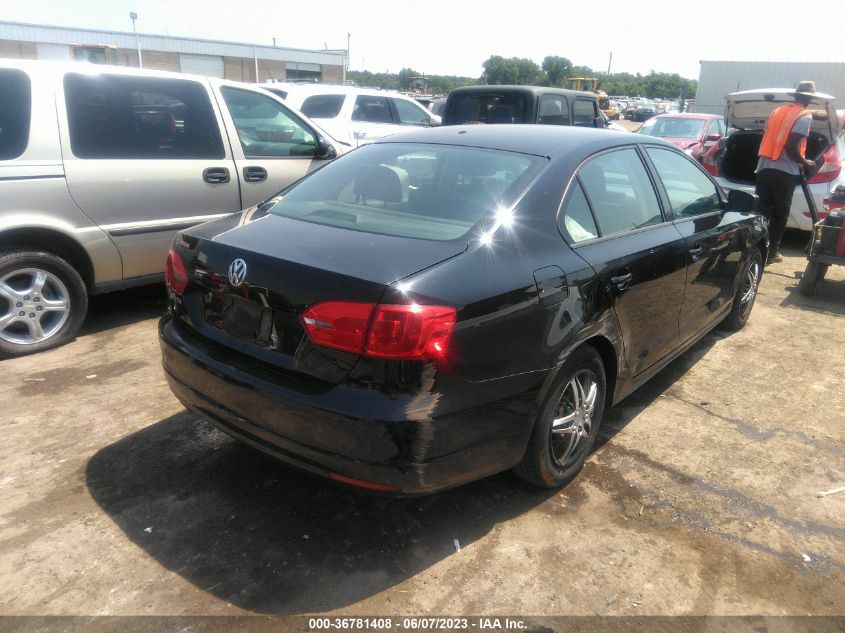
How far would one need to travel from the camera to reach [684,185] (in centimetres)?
421

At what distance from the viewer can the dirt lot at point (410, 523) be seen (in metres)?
2.44

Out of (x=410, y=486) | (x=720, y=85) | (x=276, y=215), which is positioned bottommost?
(x=410, y=486)

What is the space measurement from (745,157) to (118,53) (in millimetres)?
41254

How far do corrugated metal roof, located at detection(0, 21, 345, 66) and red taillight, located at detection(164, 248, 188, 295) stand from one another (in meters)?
44.0

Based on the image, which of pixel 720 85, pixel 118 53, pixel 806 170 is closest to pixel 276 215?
pixel 806 170

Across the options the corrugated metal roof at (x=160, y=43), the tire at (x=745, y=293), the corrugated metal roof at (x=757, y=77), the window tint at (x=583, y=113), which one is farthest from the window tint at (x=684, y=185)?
the corrugated metal roof at (x=160, y=43)

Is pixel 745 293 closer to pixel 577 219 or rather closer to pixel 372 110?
pixel 577 219

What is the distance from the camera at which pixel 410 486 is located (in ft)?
7.86

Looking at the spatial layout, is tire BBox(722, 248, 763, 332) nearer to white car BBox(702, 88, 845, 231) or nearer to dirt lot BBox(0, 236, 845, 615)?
dirt lot BBox(0, 236, 845, 615)

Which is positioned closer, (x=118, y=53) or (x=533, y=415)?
(x=533, y=415)

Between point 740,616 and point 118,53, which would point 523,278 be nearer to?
point 740,616

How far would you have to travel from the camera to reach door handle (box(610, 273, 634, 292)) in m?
3.11

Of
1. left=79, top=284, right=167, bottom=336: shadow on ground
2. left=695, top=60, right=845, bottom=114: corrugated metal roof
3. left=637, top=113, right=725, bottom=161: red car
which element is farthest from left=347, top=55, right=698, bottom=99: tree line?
left=79, top=284, right=167, bottom=336: shadow on ground

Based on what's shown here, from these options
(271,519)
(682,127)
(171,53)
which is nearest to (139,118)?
(271,519)
